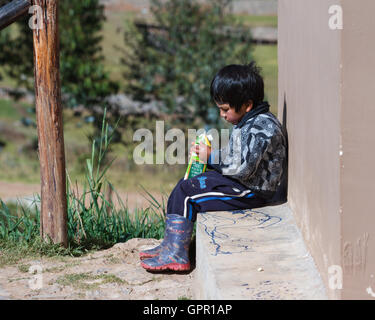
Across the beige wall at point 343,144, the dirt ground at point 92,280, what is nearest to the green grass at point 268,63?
the dirt ground at point 92,280

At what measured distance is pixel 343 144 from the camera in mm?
2303

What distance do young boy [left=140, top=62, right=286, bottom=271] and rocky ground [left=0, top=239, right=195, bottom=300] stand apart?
0.38ft

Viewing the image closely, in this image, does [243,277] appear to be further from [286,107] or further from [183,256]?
[286,107]

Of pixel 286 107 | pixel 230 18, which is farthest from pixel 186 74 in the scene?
pixel 286 107

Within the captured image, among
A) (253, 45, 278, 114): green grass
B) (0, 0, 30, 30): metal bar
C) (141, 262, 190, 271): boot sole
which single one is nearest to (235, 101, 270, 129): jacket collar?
(141, 262, 190, 271): boot sole

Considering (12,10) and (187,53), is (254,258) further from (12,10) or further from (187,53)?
(187,53)

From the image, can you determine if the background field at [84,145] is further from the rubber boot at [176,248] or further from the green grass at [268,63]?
the rubber boot at [176,248]

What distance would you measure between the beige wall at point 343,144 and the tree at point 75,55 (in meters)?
7.72

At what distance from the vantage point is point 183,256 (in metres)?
3.67

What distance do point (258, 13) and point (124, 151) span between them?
21.8ft

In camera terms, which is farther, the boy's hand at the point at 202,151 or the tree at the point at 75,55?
the tree at the point at 75,55

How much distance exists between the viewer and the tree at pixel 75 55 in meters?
A: 10.2

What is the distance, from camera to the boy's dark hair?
3678 mm

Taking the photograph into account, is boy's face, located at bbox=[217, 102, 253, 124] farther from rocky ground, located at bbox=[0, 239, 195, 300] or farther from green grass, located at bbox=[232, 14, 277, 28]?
green grass, located at bbox=[232, 14, 277, 28]
